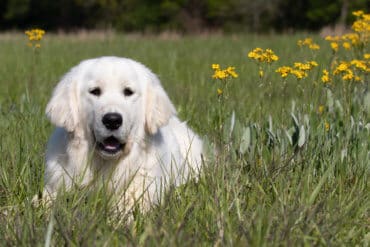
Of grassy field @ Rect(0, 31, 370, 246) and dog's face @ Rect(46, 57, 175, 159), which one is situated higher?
dog's face @ Rect(46, 57, 175, 159)

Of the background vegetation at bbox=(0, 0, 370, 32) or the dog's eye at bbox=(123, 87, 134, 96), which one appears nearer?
the dog's eye at bbox=(123, 87, 134, 96)

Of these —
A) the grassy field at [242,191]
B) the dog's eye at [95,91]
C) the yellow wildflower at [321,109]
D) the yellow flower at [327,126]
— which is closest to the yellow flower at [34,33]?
the grassy field at [242,191]

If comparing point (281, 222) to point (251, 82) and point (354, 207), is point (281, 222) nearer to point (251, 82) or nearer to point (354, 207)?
point (354, 207)

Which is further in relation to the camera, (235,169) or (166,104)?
(166,104)

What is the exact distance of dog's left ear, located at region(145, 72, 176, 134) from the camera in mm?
3846

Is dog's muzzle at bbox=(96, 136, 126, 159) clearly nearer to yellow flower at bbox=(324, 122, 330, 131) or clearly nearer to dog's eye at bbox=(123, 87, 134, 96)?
dog's eye at bbox=(123, 87, 134, 96)

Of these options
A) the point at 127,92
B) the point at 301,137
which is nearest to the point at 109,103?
the point at 127,92

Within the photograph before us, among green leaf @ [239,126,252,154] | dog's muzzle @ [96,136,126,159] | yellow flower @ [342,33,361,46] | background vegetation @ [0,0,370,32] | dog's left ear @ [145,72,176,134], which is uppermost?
yellow flower @ [342,33,361,46]

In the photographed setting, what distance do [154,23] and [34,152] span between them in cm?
4175

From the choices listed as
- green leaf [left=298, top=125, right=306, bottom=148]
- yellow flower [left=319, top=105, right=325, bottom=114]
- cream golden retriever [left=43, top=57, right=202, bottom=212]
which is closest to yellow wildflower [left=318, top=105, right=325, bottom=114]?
yellow flower [left=319, top=105, right=325, bottom=114]

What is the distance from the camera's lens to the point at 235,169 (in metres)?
3.53

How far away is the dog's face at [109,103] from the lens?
11.9 feet

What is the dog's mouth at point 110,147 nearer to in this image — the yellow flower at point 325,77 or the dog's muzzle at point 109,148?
the dog's muzzle at point 109,148

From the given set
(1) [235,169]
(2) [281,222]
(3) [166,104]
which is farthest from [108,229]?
(3) [166,104]
